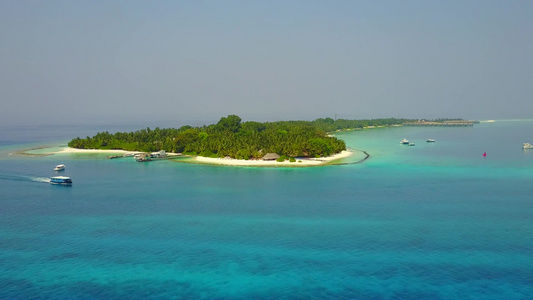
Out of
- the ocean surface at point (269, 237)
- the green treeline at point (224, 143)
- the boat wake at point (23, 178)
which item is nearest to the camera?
the ocean surface at point (269, 237)

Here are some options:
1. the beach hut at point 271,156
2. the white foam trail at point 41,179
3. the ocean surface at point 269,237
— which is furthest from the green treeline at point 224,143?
the white foam trail at point 41,179

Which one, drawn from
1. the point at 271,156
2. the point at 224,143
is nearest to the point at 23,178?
the point at 224,143

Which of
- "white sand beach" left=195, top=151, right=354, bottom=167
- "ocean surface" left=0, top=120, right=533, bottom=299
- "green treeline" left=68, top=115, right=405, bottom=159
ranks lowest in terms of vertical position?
"ocean surface" left=0, top=120, right=533, bottom=299

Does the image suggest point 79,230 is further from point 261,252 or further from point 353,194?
point 353,194

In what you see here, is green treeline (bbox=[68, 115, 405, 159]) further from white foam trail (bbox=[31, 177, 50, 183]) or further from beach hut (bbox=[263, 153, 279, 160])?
white foam trail (bbox=[31, 177, 50, 183])

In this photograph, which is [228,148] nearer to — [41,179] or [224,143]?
[224,143]

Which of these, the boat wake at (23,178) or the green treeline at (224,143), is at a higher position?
the green treeline at (224,143)

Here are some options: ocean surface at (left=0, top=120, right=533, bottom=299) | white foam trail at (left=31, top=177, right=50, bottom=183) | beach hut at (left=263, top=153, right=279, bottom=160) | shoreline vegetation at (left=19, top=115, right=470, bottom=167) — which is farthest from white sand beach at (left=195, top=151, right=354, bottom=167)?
white foam trail at (left=31, top=177, right=50, bottom=183)

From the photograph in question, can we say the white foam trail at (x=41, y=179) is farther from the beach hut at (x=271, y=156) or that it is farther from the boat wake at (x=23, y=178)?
the beach hut at (x=271, y=156)

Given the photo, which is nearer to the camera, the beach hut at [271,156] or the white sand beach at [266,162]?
the white sand beach at [266,162]
